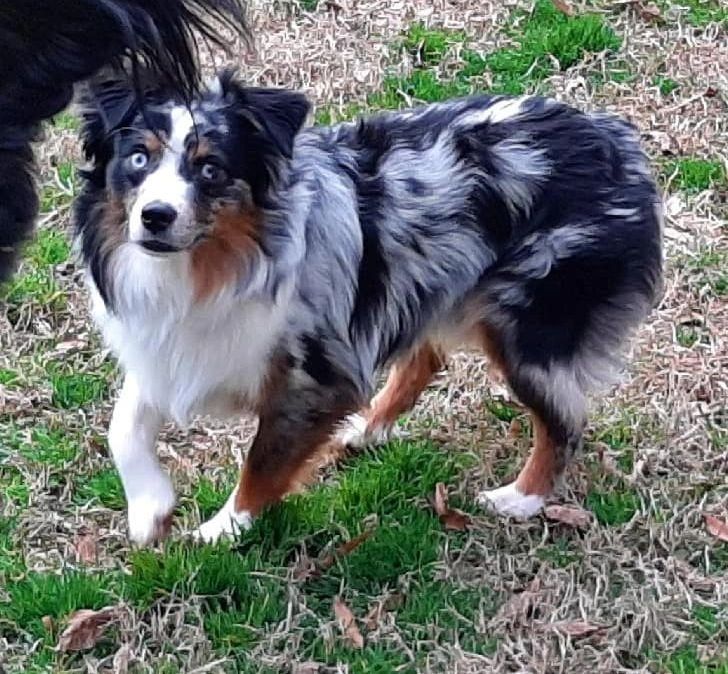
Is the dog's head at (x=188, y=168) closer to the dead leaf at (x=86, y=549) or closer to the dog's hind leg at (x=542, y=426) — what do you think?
the dead leaf at (x=86, y=549)

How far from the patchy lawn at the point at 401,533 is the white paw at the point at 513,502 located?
0.04 metres

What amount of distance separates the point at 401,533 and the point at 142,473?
2.37ft

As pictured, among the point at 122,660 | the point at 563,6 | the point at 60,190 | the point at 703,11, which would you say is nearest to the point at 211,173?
the point at 122,660

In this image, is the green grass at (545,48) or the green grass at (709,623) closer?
the green grass at (709,623)

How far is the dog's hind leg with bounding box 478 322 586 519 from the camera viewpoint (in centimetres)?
397

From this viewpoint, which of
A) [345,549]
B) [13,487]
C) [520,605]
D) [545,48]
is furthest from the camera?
[545,48]

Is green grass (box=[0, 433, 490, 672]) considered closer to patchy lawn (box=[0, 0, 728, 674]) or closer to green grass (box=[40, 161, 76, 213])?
patchy lawn (box=[0, 0, 728, 674])

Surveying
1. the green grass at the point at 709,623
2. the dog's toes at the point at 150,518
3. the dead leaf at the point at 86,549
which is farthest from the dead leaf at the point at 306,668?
the green grass at the point at 709,623

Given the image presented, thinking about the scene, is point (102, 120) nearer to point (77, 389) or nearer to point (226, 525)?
point (226, 525)

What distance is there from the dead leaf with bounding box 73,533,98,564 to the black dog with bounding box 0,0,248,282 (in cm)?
154

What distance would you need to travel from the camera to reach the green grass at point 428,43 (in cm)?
631

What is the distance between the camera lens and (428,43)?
6.34m

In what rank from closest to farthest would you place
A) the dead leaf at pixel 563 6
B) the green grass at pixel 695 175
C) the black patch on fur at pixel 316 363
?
the black patch on fur at pixel 316 363 < the green grass at pixel 695 175 < the dead leaf at pixel 563 6

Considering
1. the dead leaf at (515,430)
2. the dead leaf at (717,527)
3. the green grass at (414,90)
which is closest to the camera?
the dead leaf at (717,527)
